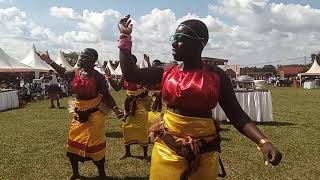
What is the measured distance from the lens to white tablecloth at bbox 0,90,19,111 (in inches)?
878

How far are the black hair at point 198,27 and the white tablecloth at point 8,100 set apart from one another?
19.7 m

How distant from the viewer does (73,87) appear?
7.53 metres

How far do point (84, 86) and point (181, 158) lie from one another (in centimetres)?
384

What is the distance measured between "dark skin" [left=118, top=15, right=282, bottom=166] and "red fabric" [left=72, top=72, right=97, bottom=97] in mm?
3434

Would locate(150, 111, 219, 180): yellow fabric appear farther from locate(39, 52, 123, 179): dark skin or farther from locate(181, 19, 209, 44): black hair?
locate(39, 52, 123, 179): dark skin

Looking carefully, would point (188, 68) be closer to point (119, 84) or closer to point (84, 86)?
point (84, 86)

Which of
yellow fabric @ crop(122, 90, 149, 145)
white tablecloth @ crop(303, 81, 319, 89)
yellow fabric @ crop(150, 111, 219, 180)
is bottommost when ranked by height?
white tablecloth @ crop(303, 81, 319, 89)

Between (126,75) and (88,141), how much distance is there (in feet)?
12.4

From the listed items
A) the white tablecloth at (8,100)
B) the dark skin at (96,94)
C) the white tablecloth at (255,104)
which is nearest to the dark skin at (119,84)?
the dark skin at (96,94)

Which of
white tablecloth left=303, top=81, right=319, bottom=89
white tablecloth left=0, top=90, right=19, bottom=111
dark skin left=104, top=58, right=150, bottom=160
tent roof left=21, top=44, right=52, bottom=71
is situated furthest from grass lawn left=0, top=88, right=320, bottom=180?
white tablecloth left=303, top=81, right=319, bottom=89

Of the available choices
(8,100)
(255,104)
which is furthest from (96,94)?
(8,100)

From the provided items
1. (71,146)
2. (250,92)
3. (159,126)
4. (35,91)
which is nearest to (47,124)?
(250,92)

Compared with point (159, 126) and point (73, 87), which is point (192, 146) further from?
point (73, 87)

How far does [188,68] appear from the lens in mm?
3969
